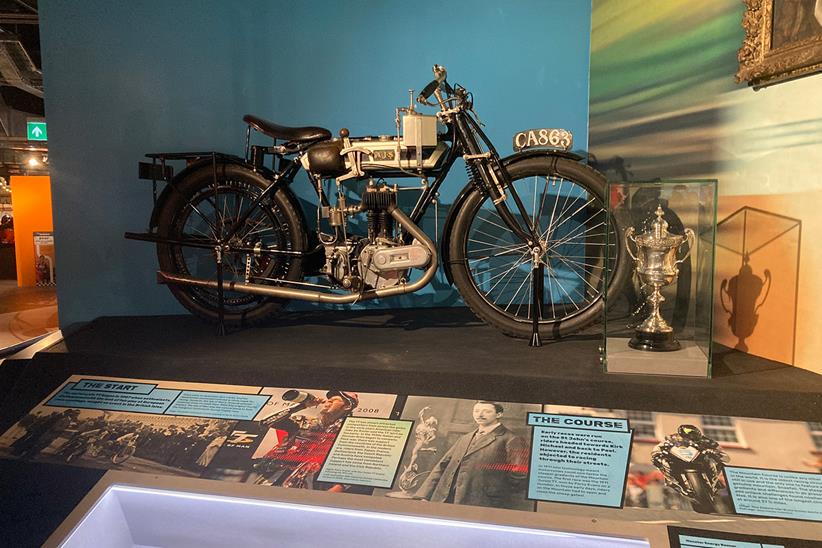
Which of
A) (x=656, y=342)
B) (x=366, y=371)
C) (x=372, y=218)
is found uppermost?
(x=372, y=218)

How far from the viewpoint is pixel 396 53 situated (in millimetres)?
3820

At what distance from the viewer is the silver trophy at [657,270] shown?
104 inches

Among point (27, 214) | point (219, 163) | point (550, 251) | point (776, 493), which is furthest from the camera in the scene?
point (27, 214)

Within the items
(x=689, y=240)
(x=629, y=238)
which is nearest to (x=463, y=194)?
(x=629, y=238)

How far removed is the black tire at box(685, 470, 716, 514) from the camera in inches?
73.3

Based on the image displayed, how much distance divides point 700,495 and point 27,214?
479cm

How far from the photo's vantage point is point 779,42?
8.71ft

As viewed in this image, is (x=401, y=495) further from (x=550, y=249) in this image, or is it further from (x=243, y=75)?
(x=243, y=75)

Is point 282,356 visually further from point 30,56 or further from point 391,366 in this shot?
point 30,56

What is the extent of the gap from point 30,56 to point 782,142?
4.69 m

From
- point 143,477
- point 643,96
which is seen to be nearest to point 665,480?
point 143,477

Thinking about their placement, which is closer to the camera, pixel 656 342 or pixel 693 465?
pixel 693 465

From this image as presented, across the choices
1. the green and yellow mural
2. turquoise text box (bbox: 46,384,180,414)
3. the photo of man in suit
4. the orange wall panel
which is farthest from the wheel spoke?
the orange wall panel

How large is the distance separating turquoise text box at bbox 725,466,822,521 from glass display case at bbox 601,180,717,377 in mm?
573
